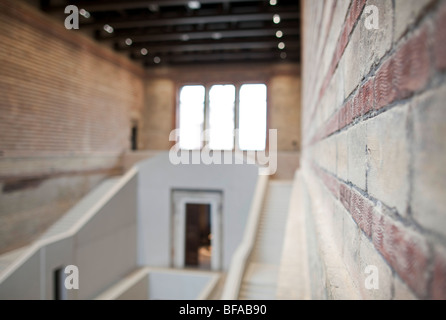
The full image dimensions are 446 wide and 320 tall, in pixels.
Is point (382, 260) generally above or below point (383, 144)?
below

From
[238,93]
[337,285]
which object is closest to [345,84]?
[337,285]

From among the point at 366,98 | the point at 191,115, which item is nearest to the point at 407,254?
the point at 366,98

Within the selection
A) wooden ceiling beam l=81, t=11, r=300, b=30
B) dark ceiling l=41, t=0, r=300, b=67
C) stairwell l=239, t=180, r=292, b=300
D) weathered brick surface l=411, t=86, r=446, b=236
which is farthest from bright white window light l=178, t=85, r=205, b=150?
weathered brick surface l=411, t=86, r=446, b=236

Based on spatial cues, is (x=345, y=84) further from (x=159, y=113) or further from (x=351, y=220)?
(x=159, y=113)

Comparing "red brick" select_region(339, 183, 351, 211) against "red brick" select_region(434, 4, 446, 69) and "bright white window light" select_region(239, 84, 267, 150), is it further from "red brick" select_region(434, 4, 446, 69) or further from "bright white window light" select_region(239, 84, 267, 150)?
"bright white window light" select_region(239, 84, 267, 150)

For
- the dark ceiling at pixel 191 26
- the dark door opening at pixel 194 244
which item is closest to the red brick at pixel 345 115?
the dark ceiling at pixel 191 26

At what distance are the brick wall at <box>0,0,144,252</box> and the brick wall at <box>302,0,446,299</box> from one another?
9.33 meters

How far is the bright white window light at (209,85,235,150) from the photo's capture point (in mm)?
16136

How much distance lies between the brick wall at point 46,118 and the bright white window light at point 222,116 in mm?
4862

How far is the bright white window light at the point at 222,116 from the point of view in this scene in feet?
52.9

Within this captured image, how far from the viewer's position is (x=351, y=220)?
978mm

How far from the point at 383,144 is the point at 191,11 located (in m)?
10.8
